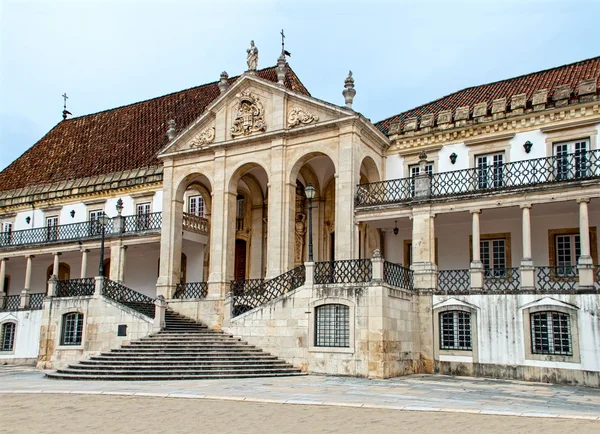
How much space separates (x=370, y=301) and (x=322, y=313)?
165 cm

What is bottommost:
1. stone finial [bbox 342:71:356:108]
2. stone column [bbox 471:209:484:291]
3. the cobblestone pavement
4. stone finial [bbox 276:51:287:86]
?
the cobblestone pavement

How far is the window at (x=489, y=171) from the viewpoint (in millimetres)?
21277

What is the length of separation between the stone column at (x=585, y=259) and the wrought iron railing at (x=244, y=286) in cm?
1008

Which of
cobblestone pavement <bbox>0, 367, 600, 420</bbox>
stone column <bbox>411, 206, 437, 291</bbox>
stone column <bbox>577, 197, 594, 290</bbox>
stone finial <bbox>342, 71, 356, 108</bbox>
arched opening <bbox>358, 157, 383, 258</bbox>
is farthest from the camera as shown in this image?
arched opening <bbox>358, 157, 383, 258</bbox>

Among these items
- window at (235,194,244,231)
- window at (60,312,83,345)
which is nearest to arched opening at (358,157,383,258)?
window at (235,194,244,231)

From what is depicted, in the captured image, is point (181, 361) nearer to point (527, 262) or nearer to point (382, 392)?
point (382, 392)

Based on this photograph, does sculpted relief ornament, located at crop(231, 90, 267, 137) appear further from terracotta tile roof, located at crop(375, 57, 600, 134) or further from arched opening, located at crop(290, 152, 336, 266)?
terracotta tile roof, located at crop(375, 57, 600, 134)

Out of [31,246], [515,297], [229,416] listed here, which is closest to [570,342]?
[515,297]

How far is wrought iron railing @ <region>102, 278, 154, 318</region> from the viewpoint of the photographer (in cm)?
2297

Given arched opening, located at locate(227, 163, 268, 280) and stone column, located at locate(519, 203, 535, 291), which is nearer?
stone column, located at locate(519, 203, 535, 291)

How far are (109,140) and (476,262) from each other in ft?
73.1

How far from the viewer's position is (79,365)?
17.9 m

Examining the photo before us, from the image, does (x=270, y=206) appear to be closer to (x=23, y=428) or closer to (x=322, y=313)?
(x=322, y=313)

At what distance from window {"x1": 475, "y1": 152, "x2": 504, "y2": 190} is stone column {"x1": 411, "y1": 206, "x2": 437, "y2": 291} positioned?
2412 mm
